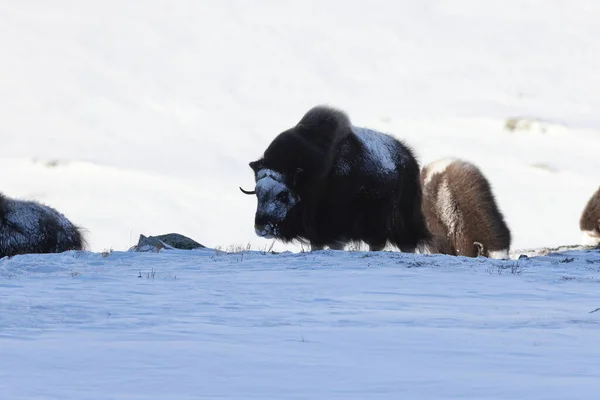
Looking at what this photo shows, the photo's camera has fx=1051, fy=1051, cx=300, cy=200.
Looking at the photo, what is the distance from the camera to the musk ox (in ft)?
51.2

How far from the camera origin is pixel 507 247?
15.8 meters

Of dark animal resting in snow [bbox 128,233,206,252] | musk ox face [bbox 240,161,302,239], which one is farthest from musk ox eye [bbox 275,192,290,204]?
dark animal resting in snow [bbox 128,233,206,252]

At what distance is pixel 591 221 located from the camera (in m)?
17.3

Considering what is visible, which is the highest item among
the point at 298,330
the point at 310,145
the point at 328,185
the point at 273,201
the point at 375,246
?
the point at 310,145

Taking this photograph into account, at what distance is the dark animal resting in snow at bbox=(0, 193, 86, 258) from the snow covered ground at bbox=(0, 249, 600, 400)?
689 centimetres

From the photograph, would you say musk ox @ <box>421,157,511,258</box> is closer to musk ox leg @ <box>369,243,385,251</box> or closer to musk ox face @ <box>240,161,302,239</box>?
musk ox leg @ <box>369,243,385,251</box>

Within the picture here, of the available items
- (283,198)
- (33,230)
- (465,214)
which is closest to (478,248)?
(465,214)

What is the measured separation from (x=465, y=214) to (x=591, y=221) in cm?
286

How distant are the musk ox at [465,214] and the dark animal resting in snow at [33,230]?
20.4 feet

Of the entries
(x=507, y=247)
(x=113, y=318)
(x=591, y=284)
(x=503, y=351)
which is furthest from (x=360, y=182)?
(x=503, y=351)

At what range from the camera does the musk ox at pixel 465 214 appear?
15.6m

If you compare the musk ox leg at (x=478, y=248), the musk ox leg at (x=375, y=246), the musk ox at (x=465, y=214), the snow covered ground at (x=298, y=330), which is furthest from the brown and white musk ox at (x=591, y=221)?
the snow covered ground at (x=298, y=330)

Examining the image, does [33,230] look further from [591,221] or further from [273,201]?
[591,221]

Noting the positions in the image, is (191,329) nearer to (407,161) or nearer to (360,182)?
(360,182)
